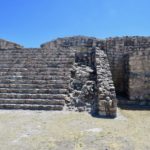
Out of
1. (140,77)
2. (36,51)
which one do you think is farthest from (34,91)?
(140,77)

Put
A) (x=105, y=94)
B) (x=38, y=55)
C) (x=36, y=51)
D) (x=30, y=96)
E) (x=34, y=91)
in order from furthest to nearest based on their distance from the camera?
1. (x=36, y=51)
2. (x=38, y=55)
3. (x=34, y=91)
4. (x=30, y=96)
5. (x=105, y=94)

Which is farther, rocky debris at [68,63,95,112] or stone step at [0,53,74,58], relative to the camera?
stone step at [0,53,74,58]

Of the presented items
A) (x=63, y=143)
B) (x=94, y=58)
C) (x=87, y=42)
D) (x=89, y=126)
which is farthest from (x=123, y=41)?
(x=63, y=143)

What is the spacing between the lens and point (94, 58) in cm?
1167

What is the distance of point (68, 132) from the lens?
6.71 m

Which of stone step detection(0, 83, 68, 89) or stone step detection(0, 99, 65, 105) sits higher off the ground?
stone step detection(0, 83, 68, 89)

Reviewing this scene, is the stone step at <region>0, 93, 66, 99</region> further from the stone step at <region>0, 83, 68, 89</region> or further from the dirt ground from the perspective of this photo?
the dirt ground

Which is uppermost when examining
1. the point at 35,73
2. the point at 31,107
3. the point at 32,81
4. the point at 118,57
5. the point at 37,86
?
the point at 118,57

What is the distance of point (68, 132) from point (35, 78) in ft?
14.4

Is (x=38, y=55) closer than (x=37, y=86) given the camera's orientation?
No

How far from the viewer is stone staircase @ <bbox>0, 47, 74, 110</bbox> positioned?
9.31 metres

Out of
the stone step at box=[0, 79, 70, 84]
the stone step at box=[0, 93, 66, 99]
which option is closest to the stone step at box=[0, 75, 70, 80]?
the stone step at box=[0, 79, 70, 84]

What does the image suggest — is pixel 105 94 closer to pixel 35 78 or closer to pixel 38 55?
pixel 35 78

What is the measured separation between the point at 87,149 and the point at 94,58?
21.1 ft
